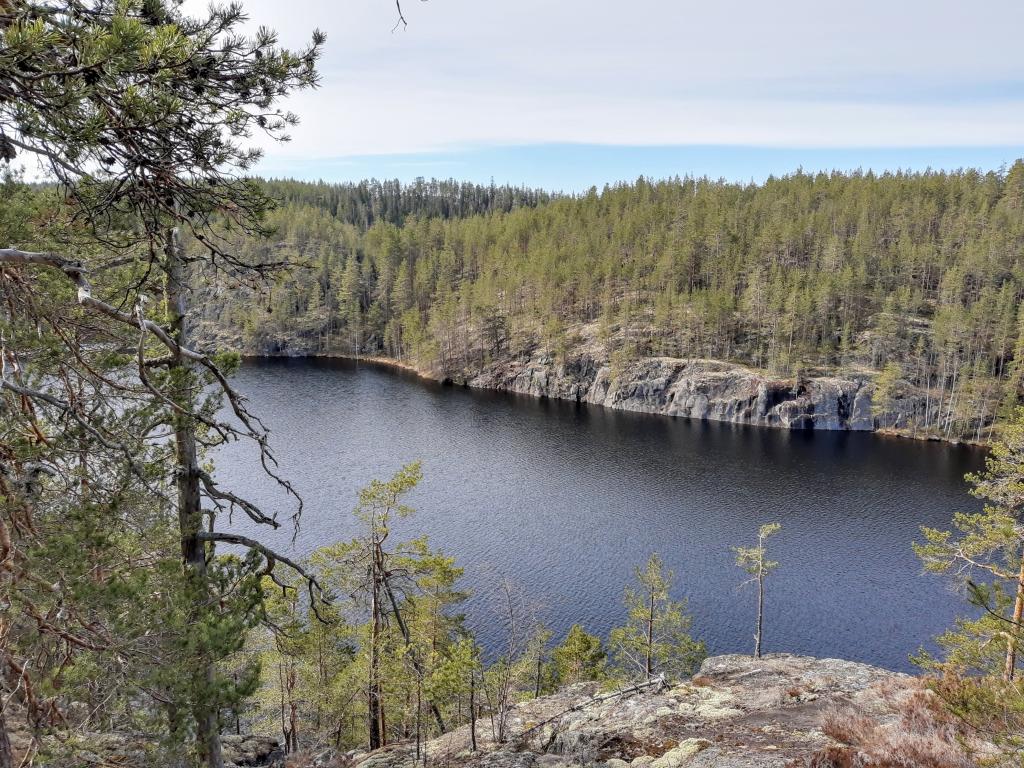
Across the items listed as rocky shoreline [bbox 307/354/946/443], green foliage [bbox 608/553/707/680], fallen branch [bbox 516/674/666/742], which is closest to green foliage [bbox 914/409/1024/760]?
fallen branch [bbox 516/674/666/742]

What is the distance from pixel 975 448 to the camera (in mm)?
60219

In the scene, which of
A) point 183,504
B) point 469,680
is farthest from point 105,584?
point 469,680

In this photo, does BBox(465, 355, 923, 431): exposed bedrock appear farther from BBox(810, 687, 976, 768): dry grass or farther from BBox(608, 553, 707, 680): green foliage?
BBox(810, 687, 976, 768): dry grass

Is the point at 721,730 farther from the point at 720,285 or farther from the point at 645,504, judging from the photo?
the point at 720,285

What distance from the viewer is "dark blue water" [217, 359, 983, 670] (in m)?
31.4

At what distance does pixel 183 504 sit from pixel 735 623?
98.0 ft

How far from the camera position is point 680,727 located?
45.5 feet

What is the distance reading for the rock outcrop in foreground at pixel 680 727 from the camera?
38.0ft

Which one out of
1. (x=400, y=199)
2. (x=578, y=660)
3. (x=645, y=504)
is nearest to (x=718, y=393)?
(x=645, y=504)

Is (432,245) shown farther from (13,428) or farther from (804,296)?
(13,428)

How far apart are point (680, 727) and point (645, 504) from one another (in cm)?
3152

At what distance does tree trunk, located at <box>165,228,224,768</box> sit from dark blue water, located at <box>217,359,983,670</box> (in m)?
9.83

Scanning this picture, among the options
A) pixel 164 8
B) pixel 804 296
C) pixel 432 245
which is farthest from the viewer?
pixel 432 245

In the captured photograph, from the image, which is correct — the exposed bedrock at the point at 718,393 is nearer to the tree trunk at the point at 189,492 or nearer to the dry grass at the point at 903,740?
the dry grass at the point at 903,740
